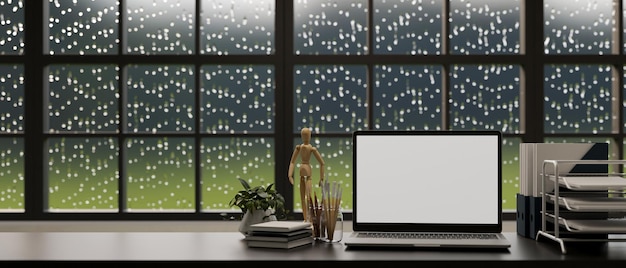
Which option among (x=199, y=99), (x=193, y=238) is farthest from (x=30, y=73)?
(x=193, y=238)

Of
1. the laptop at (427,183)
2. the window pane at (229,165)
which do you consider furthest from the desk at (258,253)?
the window pane at (229,165)

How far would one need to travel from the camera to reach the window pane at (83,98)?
4.47m

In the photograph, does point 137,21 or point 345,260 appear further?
point 137,21

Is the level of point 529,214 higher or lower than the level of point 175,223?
higher

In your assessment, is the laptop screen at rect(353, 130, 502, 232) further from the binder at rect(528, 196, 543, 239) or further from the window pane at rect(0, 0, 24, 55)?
the window pane at rect(0, 0, 24, 55)

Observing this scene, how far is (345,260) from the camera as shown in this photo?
6.41ft

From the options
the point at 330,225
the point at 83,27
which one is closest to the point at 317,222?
the point at 330,225

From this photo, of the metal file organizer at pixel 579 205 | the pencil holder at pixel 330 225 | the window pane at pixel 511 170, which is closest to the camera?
the metal file organizer at pixel 579 205

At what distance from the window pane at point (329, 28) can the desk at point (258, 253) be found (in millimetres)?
2274

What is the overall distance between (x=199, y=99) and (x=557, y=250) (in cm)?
275

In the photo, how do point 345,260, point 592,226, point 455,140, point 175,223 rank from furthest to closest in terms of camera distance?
point 175,223 < point 455,140 < point 592,226 < point 345,260

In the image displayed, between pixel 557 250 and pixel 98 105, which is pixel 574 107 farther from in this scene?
pixel 98 105

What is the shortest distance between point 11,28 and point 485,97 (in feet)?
9.70

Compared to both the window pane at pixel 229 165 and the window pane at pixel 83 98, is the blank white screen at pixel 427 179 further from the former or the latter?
the window pane at pixel 83 98
